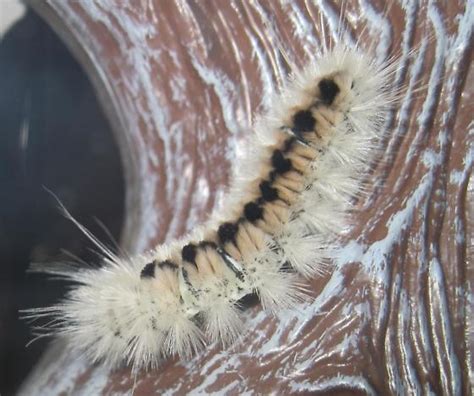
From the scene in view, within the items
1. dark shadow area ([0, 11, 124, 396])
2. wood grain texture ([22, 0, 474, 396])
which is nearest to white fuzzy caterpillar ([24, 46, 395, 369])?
wood grain texture ([22, 0, 474, 396])

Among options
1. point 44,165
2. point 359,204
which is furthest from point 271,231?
point 44,165

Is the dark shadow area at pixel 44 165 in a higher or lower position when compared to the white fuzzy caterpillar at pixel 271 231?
higher

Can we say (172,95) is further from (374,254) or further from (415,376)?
(415,376)

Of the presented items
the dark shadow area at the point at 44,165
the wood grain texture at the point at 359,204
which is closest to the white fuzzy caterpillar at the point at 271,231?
the wood grain texture at the point at 359,204

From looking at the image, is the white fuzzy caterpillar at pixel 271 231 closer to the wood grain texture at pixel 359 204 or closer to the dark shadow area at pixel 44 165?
the wood grain texture at pixel 359 204

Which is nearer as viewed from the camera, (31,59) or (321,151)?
(321,151)

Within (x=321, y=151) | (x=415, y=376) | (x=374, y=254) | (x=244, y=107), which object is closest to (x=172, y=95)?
(x=244, y=107)
